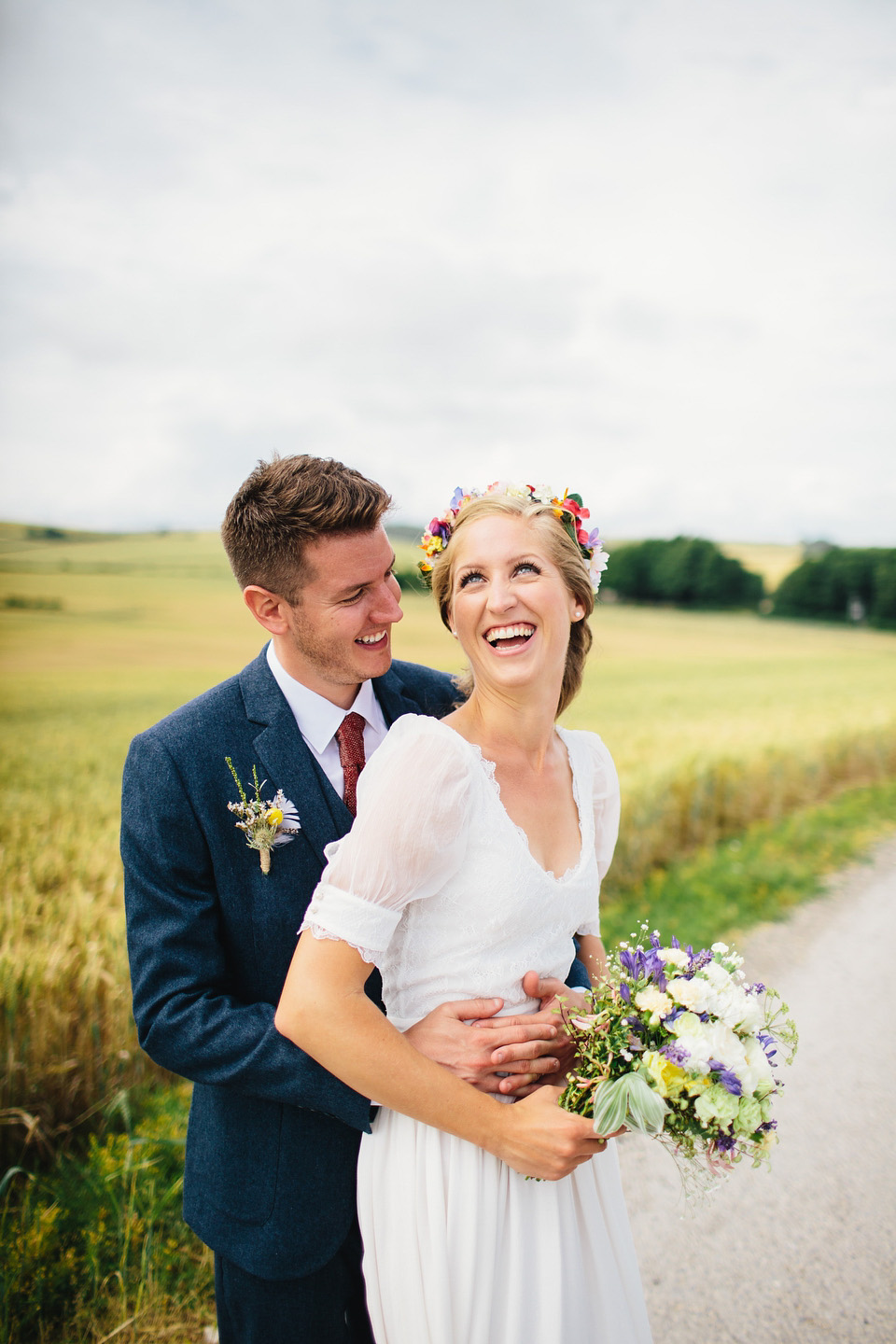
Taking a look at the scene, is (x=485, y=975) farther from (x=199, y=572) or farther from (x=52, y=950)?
(x=199, y=572)

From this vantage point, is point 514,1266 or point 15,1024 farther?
point 15,1024

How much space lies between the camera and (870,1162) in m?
4.09

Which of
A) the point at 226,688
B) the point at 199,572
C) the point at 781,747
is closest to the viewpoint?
the point at 226,688

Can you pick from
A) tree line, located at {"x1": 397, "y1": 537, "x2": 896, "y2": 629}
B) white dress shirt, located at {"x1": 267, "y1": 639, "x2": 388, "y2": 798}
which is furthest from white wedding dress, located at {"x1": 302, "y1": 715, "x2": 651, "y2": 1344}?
tree line, located at {"x1": 397, "y1": 537, "x2": 896, "y2": 629}

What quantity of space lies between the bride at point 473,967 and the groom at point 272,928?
11cm

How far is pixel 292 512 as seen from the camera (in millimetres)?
2391

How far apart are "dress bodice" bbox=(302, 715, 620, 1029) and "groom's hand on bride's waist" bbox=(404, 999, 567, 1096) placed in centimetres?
5

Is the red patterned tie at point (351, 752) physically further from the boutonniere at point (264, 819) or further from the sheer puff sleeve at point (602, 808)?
the sheer puff sleeve at point (602, 808)

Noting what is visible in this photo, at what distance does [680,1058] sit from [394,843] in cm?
74

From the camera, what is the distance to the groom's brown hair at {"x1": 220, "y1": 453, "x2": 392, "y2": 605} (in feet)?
7.82

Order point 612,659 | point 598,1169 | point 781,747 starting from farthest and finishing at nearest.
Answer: point 612,659 < point 781,747 < point 598,1169

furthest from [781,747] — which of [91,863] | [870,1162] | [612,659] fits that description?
[612,659]

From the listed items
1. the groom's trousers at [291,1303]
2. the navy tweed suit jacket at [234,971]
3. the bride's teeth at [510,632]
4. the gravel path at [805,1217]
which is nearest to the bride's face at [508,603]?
the bride's teeth at [510,632]

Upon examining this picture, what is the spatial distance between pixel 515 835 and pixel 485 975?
0.35 m
